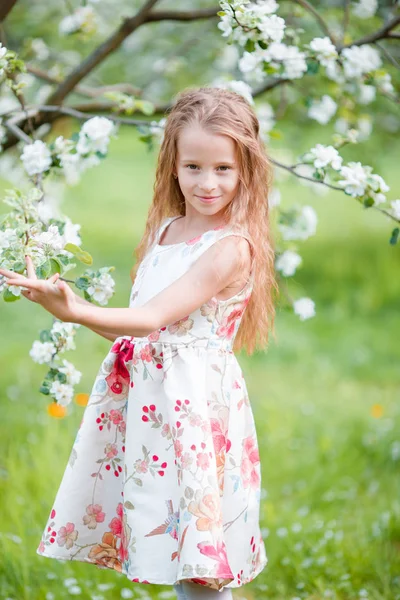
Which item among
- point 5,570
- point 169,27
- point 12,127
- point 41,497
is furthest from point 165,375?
point 169,27

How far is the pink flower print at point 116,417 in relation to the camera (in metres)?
2.09

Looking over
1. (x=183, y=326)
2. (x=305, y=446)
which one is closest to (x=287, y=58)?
(x=183, y=326)

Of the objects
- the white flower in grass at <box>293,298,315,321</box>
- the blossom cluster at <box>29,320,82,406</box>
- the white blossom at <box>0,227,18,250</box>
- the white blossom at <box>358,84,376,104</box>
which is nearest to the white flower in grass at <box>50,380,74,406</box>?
the blossom cluster at <box>29,320,82,406</box>

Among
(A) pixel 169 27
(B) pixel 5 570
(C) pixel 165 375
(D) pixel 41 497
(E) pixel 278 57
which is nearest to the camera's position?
(C) pixel 165 375

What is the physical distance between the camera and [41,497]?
3.15 m

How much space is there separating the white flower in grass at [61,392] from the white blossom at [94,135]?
653 mm

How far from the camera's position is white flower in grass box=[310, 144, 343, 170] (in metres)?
2.25

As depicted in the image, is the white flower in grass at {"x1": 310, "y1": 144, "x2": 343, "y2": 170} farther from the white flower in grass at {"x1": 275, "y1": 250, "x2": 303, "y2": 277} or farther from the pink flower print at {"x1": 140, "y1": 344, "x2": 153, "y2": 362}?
the pink flower print at {"x1": 140, "y1": 344, "x2": 153, "y2": 362}

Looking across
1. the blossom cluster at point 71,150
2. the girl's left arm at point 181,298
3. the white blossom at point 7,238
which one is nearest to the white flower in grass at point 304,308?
the girl's left arm at point 181,298

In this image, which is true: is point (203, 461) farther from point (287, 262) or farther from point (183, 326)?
point (287, 262)

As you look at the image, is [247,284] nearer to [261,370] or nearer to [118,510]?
[118,510]

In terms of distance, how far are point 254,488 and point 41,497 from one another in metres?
1.30

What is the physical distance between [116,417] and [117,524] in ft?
0.89

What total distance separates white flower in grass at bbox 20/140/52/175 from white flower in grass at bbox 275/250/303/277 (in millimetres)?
763
